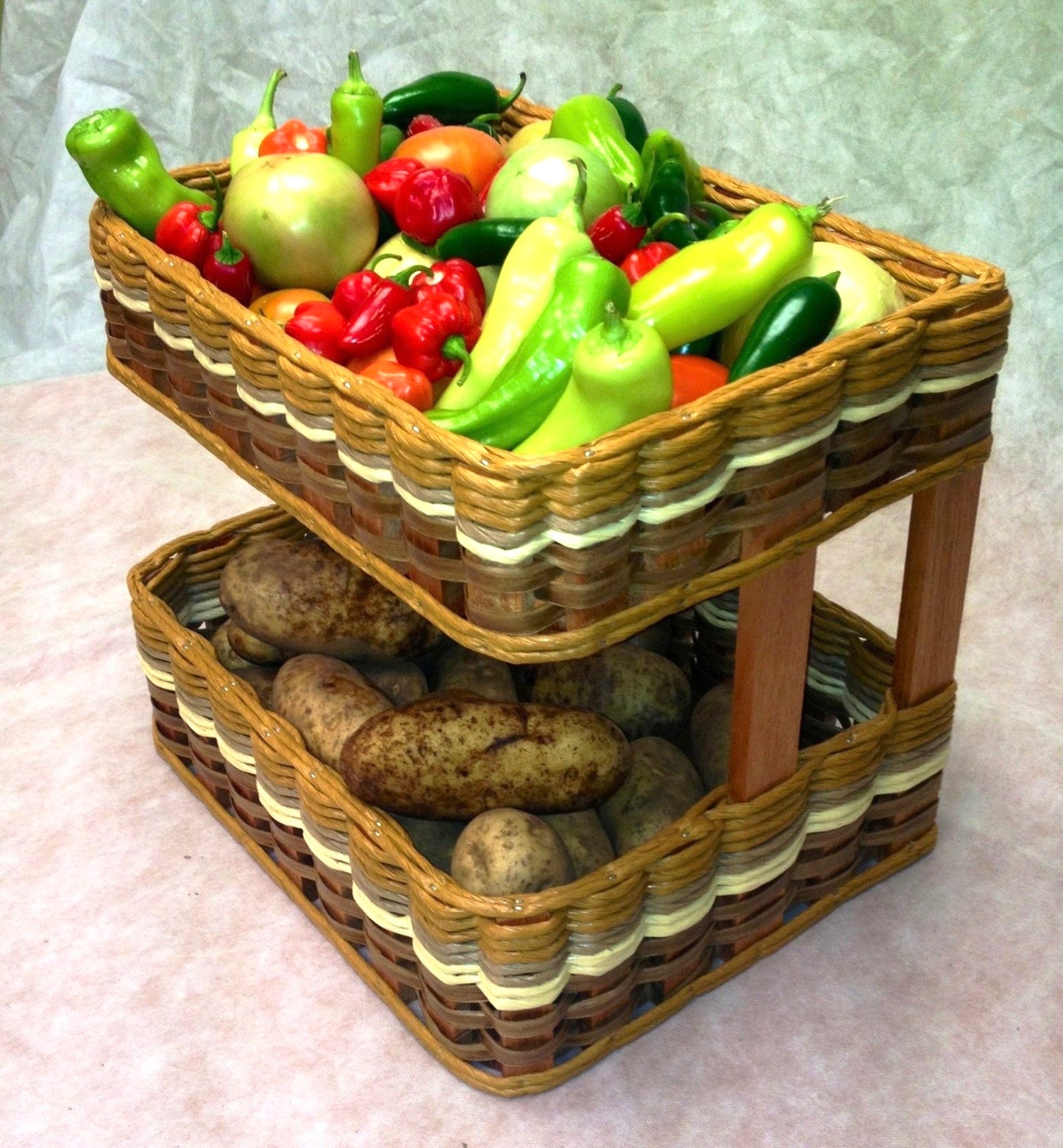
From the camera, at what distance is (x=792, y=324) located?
129 cm

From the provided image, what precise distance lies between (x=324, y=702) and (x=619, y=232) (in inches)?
21.1

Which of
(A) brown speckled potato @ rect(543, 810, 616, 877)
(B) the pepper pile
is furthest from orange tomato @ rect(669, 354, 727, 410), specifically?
(A) brown speckled potato @ rect(543, 810, 616, 877)

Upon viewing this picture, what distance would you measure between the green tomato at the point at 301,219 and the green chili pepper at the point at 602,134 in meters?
0.23

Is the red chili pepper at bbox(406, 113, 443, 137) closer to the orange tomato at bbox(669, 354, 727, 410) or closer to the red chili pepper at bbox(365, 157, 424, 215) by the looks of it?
the red chili pepper at bbox(365, 157, 424, 215)

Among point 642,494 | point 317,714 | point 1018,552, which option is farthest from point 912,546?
point 1018,552

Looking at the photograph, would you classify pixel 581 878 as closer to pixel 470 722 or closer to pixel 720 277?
pixel 470 722

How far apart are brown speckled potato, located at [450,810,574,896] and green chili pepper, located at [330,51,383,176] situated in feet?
2.37

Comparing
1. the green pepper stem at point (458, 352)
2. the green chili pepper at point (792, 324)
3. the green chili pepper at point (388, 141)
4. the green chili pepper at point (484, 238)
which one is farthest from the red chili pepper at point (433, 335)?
the green chili pepper at point (388, 141)

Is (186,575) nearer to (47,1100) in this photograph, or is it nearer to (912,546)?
(47,1100)

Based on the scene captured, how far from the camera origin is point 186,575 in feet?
6.20

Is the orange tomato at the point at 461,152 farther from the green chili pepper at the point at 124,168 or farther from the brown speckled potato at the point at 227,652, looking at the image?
the brown speckled potato at the point at 227,652

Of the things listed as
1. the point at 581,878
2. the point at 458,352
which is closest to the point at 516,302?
the point at 458,352

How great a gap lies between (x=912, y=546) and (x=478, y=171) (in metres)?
0.60

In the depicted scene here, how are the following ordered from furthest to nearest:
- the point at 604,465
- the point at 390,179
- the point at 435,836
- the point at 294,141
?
the point at 294,141
the point at 390,179
the point at 435,836
the point at 604,465
